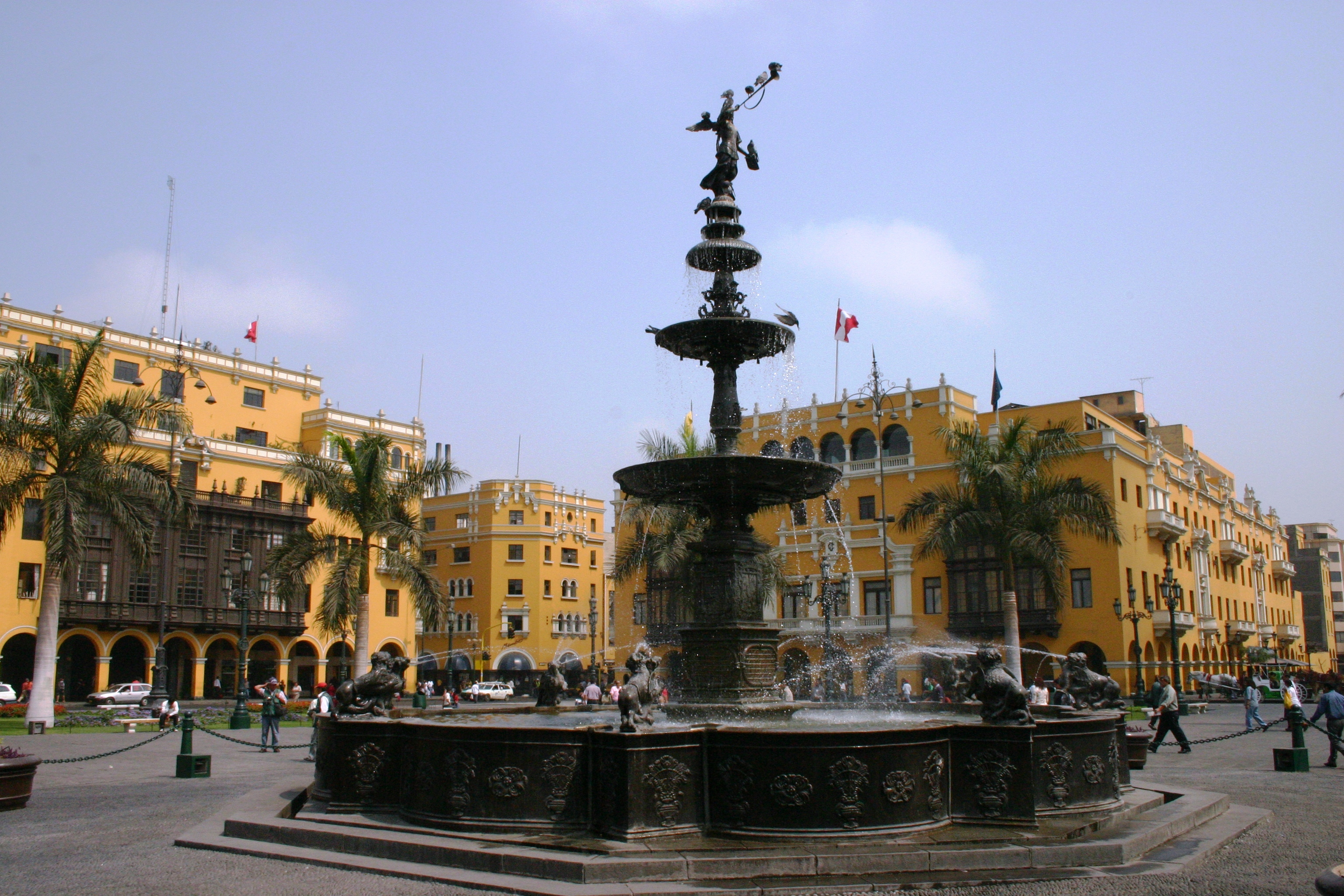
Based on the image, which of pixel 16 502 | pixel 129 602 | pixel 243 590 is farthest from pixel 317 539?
pixel 129 602

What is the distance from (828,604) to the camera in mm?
33688

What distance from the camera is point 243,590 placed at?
103 feet

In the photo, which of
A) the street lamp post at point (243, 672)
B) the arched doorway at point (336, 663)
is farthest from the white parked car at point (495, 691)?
the street lamp post at point (243, 672)

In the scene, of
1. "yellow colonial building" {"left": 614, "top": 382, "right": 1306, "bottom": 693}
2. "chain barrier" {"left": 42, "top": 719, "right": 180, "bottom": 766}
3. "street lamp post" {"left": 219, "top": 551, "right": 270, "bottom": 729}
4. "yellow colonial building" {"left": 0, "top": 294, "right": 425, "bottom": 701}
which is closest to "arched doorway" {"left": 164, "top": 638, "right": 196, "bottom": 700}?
"yellow colonial building" {"left": 0, "top": 294, "right": 425, "bottom": 701}

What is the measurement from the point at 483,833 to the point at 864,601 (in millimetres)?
43985

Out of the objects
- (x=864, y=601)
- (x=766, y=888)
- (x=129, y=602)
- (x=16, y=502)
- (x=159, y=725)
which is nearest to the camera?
(x=766, y=888)

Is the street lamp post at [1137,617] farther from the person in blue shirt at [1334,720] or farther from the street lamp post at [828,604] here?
the person in blue shirt at [1334,720]

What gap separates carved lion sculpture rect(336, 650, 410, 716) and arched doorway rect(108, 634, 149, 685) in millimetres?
43686

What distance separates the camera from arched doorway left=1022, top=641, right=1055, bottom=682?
4475 centimetres

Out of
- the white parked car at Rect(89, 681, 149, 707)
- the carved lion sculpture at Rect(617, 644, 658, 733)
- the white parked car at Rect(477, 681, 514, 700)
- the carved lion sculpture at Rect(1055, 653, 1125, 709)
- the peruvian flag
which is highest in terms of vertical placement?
the peruvian flag

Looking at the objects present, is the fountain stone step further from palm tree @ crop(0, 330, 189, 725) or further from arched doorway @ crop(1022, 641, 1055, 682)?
arched doorway @ crop(1022, 641, 1055, 682)

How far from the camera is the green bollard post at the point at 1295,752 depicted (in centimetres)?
1686

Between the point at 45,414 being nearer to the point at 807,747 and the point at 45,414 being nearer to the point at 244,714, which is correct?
the point at 244,714

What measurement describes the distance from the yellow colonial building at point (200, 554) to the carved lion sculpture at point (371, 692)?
1408 inches
